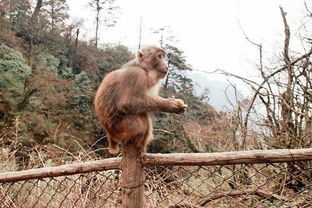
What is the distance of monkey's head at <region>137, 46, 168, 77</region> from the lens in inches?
115

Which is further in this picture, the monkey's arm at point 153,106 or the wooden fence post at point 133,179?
the monkey's arm at point 153,106

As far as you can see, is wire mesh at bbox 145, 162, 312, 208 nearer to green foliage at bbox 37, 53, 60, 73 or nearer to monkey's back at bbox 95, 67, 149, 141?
monkey's back at bbox 95, 67, 149, 141

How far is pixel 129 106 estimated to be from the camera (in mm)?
2465

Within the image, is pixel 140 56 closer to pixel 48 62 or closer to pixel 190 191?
pixel 190 191

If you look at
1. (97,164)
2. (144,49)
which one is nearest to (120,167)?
(97,164)

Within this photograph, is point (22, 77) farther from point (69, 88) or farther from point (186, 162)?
point (186, 162)

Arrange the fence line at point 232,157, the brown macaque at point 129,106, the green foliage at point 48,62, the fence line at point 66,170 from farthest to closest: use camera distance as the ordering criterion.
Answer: the green foliage at point 48,62
the brown macaque at point 129,106
the fence line at point 66,170
the fence line at point 232,157

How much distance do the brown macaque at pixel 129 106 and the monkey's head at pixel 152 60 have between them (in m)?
0.17

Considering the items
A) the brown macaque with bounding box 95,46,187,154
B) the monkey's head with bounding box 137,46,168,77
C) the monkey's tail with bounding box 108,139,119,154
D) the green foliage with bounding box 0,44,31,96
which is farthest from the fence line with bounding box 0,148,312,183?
the green foliage with bounding box 0,44,31,96

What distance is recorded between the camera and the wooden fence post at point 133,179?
201 cm

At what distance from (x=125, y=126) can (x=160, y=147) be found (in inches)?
581

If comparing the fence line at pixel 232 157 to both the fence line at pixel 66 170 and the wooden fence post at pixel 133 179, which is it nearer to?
the wooden fence post at pixel 133 179

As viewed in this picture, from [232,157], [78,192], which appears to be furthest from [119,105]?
[78,192]

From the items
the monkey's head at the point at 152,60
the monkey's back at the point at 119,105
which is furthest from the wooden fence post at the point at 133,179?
the monkey's head at the point at 152,60
